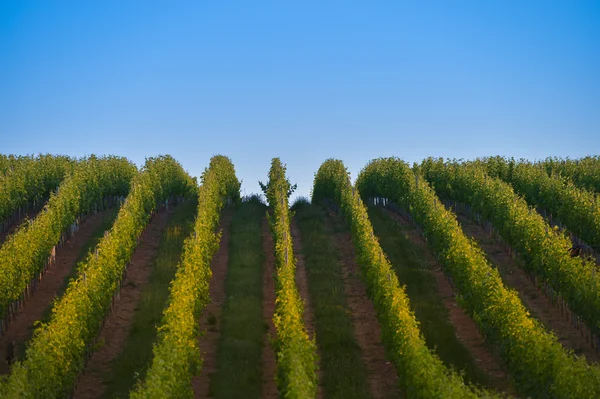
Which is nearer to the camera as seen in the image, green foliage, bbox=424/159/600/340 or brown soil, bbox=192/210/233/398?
brown soil, bbox=192/210/233/398

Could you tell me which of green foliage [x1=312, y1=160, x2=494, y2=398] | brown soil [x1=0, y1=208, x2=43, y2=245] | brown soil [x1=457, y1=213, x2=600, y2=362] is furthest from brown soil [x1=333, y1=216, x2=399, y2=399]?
brown soil [x1=0, y1=208, x2=43, y2=245]

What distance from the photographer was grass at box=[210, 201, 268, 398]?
30508 millimetres

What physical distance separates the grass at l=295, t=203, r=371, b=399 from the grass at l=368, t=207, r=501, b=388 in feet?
10.5

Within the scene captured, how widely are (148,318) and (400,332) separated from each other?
12937 mm

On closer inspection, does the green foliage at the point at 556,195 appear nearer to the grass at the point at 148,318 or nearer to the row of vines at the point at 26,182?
the grass at the point at 148,318

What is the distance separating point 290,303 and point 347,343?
11.9 ft

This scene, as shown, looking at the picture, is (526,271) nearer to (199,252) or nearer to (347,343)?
(347,343)

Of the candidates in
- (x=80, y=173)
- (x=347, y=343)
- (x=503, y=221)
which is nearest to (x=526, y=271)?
(x=503, y=221)

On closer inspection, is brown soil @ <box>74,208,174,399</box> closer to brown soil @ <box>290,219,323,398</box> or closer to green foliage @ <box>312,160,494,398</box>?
brown soil @ <box>290,219,323,398</box>

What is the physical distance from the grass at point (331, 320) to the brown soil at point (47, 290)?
12835 millimetres

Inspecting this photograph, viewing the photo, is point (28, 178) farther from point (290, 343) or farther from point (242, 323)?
point (290, 343)

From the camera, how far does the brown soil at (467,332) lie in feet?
105

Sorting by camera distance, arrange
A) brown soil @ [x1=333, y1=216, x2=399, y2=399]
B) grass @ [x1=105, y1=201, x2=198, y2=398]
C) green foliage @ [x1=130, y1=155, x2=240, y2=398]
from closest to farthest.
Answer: green foliage @ [x1=130, y1=155, x2=240, y2=398]
brown soil @ [x1=333, y1=216, x2=399, y2=399]
grass @ [x1=105, y1=201, x2=198, y2=398]

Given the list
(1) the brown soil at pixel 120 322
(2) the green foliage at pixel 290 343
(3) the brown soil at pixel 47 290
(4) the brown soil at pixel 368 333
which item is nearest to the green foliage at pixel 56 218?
(3) the brown soil at pixel 47 290
